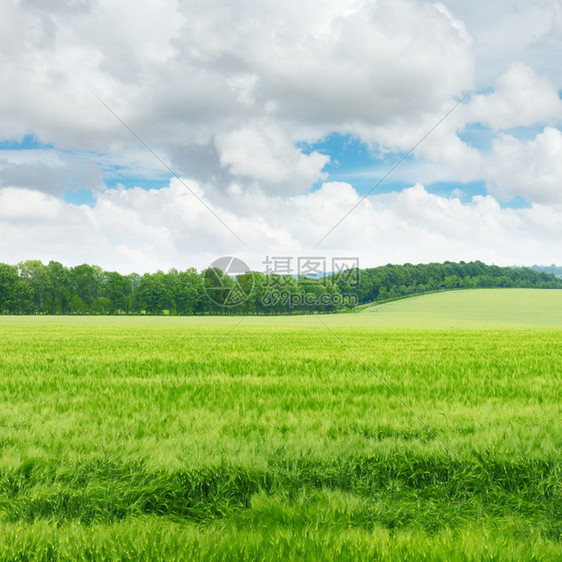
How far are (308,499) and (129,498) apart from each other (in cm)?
160

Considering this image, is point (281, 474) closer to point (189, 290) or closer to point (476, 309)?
point (476, 309)

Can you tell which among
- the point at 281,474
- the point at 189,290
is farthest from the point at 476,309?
the point at 281,474

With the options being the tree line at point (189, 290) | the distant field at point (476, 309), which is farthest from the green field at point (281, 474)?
the tree line at point (189, 290)

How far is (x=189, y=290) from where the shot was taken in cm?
11150

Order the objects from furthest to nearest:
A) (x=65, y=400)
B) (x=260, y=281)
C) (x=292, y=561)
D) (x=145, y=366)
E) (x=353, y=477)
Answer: (x=260, y=281) < (x=145, y=366) < (x=65, y=400) < (x=353, y=477) < (x=292, y=561)

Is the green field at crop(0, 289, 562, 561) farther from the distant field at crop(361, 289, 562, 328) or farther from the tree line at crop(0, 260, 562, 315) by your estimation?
the tree line at crop(0, 260, 562, 315)

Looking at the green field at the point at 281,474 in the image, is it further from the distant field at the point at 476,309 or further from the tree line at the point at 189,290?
the tree line at the point at 189,290

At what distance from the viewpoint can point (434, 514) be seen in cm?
379

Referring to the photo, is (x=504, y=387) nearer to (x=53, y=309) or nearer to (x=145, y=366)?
(x=145, y=366)

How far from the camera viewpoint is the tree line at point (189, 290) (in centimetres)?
9881

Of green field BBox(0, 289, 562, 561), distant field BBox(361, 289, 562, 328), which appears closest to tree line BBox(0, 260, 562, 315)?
distant field BBox(361, 289, 562, 328)

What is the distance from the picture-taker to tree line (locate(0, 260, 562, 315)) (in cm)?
9881

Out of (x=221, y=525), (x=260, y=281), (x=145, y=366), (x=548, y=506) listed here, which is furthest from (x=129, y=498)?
(x=260, y=281)

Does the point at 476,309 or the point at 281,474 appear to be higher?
the point at 281,474
